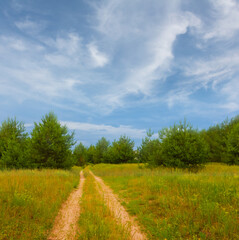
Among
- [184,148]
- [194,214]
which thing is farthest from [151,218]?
[184,148]

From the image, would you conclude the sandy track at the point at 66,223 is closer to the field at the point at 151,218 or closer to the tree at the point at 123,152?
the field at the point at 151,218

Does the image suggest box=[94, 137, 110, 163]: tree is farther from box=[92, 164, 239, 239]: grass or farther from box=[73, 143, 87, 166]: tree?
box=[92, 164, 239, 239]: grass

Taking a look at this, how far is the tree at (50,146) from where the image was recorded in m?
23.0

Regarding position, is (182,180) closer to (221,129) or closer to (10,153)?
(10,153)

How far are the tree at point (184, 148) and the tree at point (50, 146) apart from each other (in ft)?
49.3

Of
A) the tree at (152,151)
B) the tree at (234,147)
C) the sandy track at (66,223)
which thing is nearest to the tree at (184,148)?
the tree at (152,151)

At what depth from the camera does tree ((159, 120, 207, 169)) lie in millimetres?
21250

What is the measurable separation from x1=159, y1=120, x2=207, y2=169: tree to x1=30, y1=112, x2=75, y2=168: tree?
49.3ft

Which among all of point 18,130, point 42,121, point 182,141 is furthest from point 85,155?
point 182,141

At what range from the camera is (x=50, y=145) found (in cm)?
2281

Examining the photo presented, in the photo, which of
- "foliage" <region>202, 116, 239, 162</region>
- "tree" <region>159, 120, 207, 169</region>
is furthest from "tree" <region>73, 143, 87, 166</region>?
"tree" <region>159, 120, 207, 169</region>

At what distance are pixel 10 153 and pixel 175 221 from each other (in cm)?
2567

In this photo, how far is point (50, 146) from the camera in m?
23.0

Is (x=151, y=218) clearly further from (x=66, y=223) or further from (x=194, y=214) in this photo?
(x=66, y=223)
